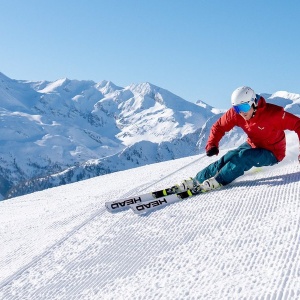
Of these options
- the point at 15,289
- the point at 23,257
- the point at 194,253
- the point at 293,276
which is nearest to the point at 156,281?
the point at 194,253

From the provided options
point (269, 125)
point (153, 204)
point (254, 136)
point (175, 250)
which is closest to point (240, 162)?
point (254, 136)

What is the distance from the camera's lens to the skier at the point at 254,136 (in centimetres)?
600

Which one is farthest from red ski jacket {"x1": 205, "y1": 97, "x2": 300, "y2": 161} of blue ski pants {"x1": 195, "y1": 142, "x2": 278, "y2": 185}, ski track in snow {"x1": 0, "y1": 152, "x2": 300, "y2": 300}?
ski track in snow {"x1": 0, "y1": 152, "x2": 300, "y2": 300}

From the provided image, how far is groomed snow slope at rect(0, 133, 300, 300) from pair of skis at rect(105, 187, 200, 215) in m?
Result: 0.15

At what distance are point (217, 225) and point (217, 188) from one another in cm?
177

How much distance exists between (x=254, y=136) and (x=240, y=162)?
1.70 ft

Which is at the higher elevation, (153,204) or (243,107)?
(243,107)

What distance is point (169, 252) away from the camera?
3891 millimetres

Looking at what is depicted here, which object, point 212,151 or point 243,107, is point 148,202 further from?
point 243,107

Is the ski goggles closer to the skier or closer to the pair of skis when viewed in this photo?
the skier

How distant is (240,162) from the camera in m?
6.04

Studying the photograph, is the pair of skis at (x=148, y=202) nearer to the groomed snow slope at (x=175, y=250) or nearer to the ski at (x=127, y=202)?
the ski at (x=127, y=202)

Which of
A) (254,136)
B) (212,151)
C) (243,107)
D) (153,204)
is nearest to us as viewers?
(153,204)

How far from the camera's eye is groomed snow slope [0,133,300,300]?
3.05 meters
